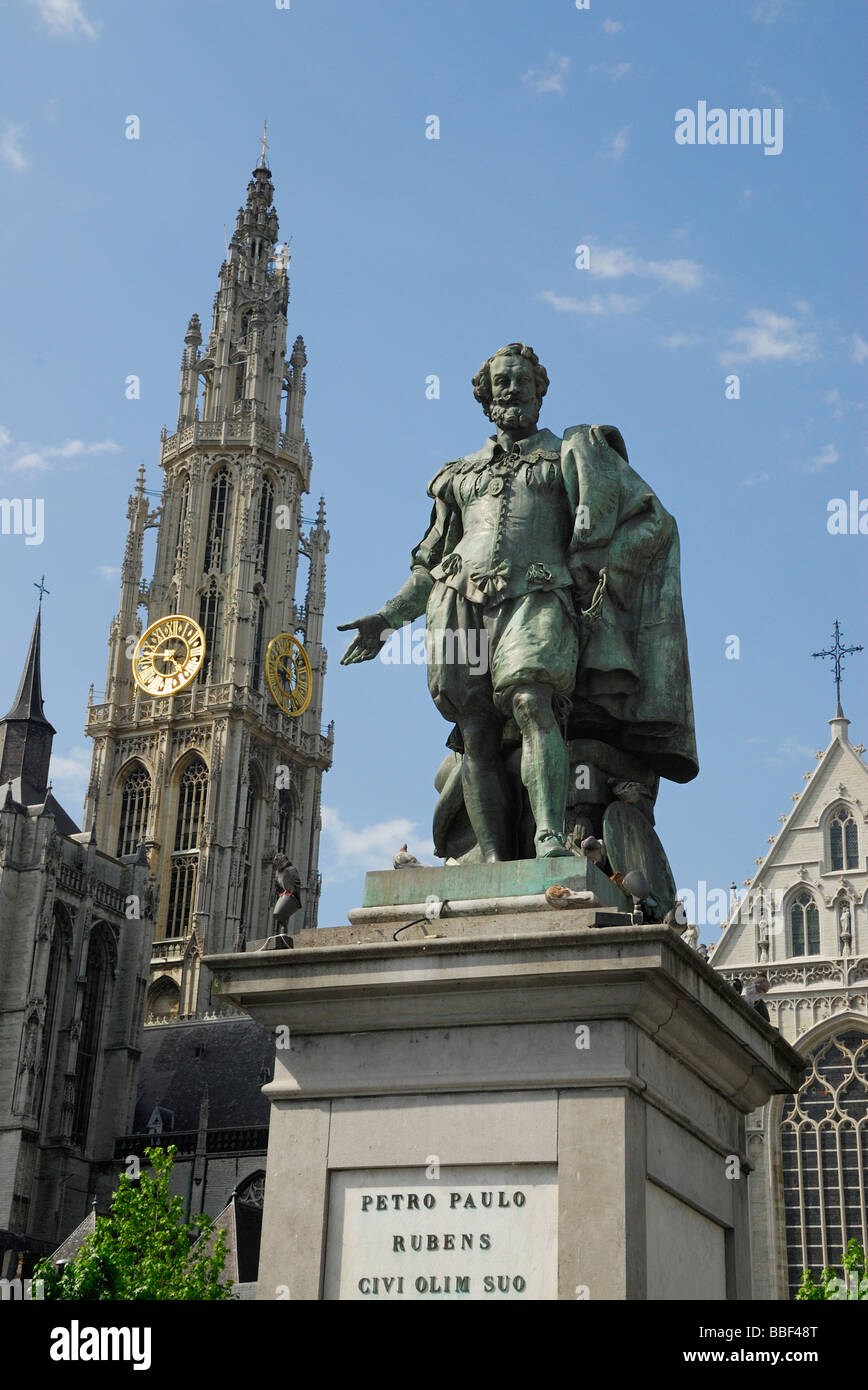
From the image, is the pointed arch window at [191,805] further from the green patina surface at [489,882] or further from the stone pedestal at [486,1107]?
the stone pedestal at [486,1107]

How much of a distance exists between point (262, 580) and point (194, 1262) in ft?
162

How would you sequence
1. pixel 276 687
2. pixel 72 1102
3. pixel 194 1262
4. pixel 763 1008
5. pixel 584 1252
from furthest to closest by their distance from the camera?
pixel 276 687
pixel 72 1102
pixel 194 1262
pixel 763 1008
pixel 584 1252

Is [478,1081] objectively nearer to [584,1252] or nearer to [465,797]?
[584,1252]

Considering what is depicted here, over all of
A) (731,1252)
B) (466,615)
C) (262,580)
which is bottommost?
(731,1252)

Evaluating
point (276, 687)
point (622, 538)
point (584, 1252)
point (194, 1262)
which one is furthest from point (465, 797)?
→ point (276, 687)

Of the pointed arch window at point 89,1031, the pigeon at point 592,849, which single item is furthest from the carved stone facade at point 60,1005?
the pigeon at point 592,849

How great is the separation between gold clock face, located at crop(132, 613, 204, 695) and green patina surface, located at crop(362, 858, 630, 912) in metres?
70.4

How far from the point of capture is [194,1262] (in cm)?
3166

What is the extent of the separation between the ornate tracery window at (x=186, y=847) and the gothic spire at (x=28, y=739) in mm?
9863

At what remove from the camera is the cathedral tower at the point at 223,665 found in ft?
238

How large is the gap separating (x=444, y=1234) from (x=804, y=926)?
36.0 metres

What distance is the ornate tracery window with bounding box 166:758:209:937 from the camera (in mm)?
72312

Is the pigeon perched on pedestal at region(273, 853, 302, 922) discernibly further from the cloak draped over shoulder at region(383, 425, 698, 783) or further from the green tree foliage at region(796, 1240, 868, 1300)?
the green tree foliage at region(796, 1240, 868, 1300)

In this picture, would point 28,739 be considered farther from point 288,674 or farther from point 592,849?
point 592,849
